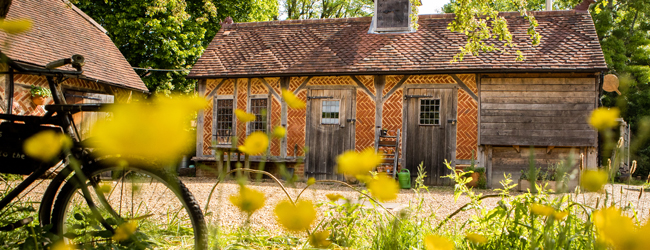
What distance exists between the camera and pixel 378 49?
1228cm

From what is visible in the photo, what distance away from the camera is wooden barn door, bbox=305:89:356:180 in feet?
38.6

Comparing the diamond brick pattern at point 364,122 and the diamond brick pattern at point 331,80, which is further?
the diamond brick pattern at point 331,80

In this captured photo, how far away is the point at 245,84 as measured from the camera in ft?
41.3

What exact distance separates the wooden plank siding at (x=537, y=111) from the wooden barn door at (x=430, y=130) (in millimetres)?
715

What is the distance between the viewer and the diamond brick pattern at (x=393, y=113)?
451 inches

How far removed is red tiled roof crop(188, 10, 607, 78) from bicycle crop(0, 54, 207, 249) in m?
9.33

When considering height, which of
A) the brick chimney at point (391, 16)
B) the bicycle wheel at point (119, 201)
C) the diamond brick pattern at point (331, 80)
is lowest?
the bicycle wheel at point (119, 201)

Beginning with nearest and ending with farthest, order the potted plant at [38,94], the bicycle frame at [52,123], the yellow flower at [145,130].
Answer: the yellow flower at [145,130], the bicycle frame at [52,123], the potted plant at [38,94]

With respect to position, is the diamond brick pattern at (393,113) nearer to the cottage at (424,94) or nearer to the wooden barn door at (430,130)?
the cottage at (424,94)

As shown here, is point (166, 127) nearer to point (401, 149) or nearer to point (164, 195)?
point (164, 195)

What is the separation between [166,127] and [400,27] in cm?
1276

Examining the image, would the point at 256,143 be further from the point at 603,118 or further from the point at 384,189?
the point at 603,118

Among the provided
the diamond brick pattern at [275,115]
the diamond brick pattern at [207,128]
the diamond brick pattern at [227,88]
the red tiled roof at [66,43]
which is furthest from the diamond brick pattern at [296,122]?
the red tiled roof at [66,43]

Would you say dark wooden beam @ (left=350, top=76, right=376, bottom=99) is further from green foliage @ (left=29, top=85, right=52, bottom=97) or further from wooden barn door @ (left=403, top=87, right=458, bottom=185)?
green foliage @ (left=29, top=85, right=52, bottom=97)
